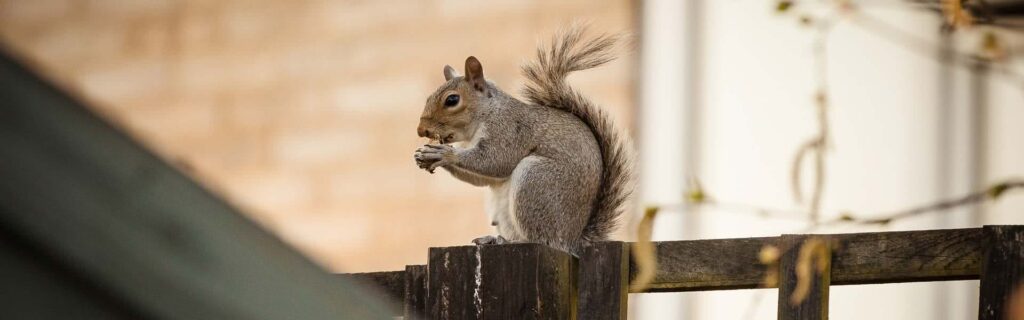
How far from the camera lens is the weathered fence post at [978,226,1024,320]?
5.83 ft

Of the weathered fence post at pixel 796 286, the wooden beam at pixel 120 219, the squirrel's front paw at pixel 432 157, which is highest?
the squirrel's front paw at pixel 432 157

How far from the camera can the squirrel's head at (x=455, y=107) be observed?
3389mm

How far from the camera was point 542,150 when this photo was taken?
3.13 metres

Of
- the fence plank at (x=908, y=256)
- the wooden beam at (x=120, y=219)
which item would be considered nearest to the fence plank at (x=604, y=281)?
the fence plank at (x=908, y=256)

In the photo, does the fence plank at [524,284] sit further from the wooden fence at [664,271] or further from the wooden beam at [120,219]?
the wooden beam at [120,219]

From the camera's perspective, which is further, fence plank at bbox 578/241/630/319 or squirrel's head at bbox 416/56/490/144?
squirrel's head at bbox 416/56/490/144

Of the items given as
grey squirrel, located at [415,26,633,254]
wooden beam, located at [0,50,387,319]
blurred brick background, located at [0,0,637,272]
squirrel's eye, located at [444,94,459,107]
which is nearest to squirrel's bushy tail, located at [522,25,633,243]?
grey squirrel, located at [415,26,633,254]

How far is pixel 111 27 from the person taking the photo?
5.01 meters

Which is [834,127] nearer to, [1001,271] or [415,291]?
[415,291]

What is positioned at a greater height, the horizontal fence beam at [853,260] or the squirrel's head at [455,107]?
the squirrel's head at [455,107]

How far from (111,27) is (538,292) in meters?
3.34

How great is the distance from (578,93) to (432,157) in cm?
42

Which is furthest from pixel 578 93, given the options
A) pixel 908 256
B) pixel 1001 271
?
pixel 1001 271

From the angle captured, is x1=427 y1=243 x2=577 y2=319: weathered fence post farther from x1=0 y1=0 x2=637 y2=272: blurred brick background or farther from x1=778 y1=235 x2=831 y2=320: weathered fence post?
x1=0 y1=0 x2=637 y2=272: blurred brick background
